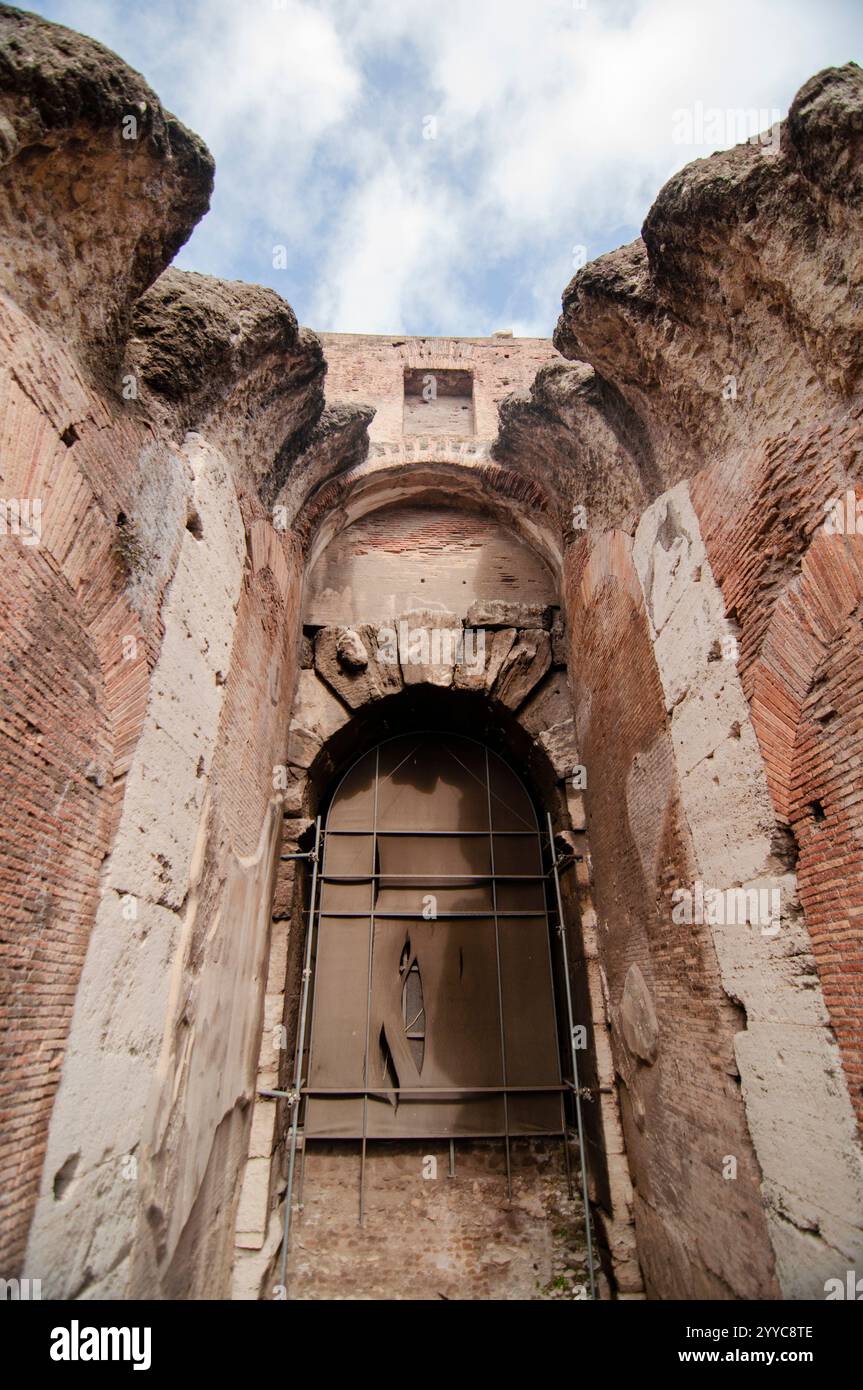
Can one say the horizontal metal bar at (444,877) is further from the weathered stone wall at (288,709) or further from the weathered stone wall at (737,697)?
the weathered stone wall at (737,697)

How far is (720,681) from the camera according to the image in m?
3.43

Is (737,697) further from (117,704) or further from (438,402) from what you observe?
(438,402)

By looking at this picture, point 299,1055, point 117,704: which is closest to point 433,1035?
point 299,1055

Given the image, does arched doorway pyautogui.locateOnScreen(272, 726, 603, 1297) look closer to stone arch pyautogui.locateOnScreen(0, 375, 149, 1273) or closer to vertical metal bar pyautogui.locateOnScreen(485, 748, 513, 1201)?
vertical metal bar pyautogui.locateOnScreen(485, 748, 513, 1201)

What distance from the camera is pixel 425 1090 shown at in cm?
474

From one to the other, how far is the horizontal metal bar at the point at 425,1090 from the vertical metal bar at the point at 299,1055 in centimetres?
14

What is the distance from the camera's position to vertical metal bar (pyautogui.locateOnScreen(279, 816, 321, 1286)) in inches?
165

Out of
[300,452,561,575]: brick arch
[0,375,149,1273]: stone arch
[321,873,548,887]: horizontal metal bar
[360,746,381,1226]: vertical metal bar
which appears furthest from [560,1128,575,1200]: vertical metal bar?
[300,452,561,575]: brick arch

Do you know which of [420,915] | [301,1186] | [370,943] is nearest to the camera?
[301,1186]

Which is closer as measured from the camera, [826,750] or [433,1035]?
[826,750]

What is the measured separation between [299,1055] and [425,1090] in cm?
90

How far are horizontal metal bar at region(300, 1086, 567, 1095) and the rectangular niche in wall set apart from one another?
6124 millimetres

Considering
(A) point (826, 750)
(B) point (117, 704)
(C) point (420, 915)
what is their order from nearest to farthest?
1. (A) point (826, 750)
2. (B) point (117, 704)
3. (C) point (420, 915)

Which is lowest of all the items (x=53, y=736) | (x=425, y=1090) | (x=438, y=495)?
(x=425, y=1090)
